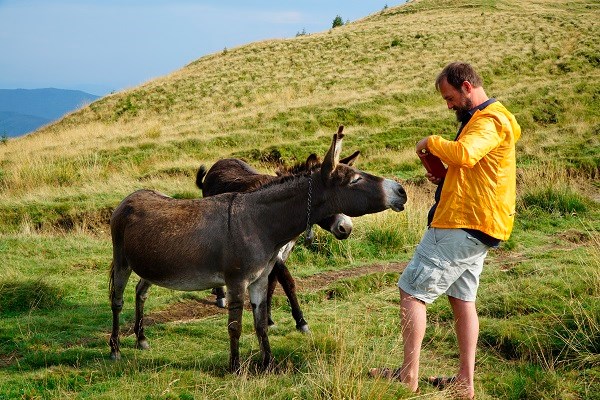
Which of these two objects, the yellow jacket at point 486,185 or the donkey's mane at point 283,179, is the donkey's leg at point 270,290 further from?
the yellow jacket at point 486,185

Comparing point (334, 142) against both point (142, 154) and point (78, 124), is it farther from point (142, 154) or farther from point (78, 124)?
point (78, 124)

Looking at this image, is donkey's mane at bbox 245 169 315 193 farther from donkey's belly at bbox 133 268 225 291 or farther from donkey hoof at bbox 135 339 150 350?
donkey hoof at bbox 135 339 150 350

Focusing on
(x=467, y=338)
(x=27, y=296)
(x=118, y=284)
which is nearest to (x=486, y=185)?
(x=467, y=338)

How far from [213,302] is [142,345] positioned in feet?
6.89

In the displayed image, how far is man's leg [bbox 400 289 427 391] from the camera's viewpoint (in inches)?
184

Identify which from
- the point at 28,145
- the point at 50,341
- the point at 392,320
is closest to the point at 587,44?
the point at 28,145

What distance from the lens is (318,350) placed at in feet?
18.0

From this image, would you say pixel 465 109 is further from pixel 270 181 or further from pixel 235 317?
pixel 235 317

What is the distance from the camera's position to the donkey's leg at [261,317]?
5.86 m

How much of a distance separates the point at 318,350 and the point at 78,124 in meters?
29.0

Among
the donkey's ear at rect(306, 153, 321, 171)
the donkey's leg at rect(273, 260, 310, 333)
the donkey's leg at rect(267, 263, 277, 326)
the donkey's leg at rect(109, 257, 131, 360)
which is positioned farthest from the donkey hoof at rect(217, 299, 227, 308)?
the donkey's ear at rect(306, 153, 321, 171)

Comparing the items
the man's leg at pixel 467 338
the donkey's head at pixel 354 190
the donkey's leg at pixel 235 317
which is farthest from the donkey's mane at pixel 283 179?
the man's leg at pixel 467 338

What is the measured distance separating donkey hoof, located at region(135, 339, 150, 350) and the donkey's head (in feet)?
8.79

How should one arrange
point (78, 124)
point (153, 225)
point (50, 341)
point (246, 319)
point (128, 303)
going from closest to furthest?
point (153, 225) < point (50, 341) < point (246, 319) < point (128, 303) < point (78, 124)
